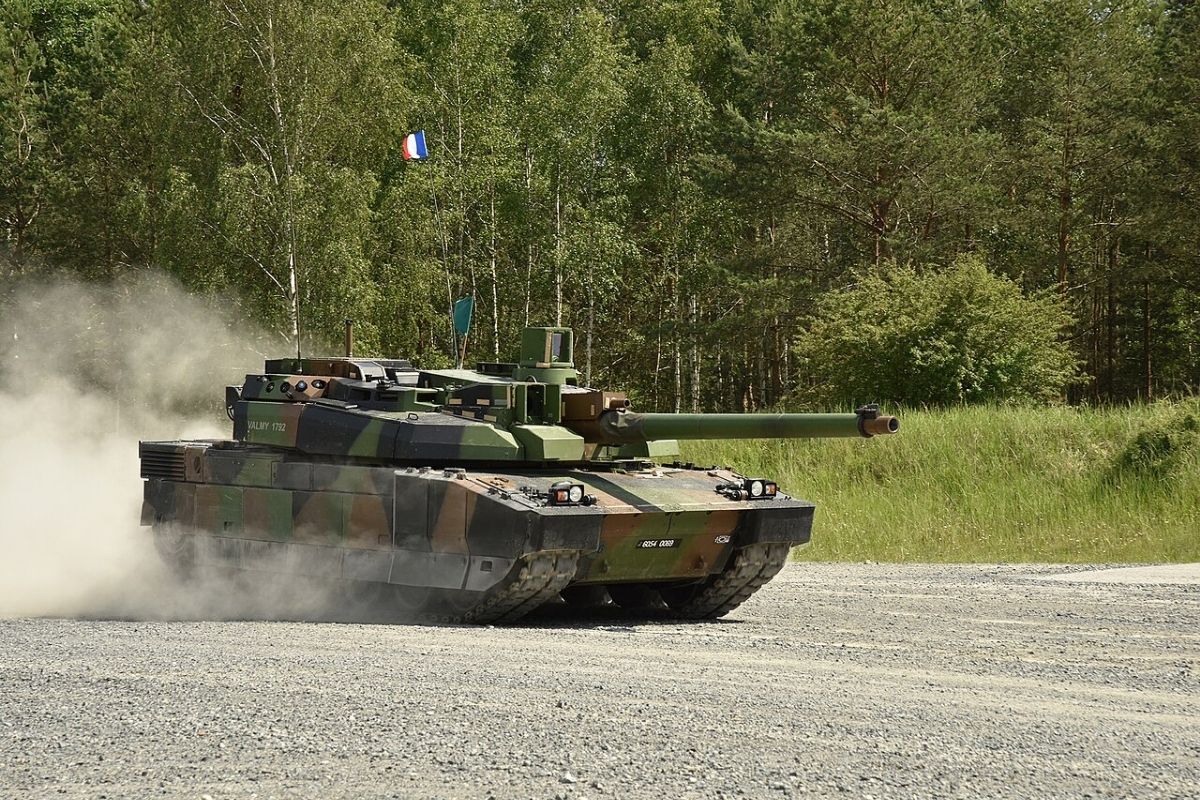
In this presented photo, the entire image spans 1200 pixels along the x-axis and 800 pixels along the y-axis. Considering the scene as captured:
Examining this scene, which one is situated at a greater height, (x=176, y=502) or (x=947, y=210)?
(x=947, y=210)

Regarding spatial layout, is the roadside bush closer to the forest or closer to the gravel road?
the forest

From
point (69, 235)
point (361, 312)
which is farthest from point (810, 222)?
point (69, 235)

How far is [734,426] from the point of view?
11695 mm

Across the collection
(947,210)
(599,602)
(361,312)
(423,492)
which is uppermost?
(947,210)

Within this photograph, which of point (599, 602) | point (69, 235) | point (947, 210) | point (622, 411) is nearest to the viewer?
point (622, 411)

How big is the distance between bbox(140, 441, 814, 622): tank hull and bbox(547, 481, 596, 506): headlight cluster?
0.22ft

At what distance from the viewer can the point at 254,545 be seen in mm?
13391

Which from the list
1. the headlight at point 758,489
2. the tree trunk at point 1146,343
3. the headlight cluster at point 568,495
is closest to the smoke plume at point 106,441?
the headlight cluster at point 568,495

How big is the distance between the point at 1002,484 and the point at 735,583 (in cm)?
843

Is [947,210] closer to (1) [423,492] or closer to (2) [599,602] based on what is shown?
(2) [599,602]

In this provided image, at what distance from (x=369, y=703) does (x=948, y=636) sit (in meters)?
4.87

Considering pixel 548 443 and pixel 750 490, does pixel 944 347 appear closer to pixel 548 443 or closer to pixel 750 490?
pixel 750 490

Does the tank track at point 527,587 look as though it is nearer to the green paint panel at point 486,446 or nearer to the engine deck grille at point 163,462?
the green paint panel at point 486,446

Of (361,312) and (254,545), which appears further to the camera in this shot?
(361,312)
